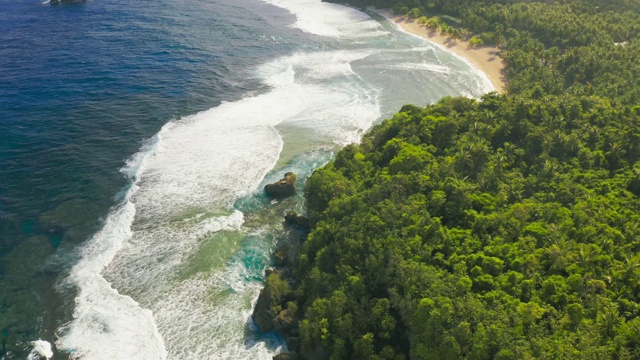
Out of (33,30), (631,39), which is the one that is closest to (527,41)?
(631,39)

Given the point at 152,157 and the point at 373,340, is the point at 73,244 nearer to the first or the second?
the point at 152,157

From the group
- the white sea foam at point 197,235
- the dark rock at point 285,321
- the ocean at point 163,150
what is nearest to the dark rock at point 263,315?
the dark rock at point 285,321

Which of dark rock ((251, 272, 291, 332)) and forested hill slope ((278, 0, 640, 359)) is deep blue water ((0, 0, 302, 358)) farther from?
forested hill slope ((278, 0, 640, 359))

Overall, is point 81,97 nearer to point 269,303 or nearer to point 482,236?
point 269,303

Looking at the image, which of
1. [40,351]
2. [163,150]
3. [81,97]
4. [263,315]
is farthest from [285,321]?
[81,97]

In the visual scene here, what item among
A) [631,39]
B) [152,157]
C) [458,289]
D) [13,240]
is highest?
[631,39]

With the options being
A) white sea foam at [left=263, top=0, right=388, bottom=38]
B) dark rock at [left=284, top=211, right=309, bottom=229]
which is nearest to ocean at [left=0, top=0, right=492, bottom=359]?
white sea foam at [left=263, top=0, right=388, bottom=38]

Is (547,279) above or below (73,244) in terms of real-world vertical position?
above

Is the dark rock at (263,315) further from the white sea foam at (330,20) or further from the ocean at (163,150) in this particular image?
the white sea foam at (330,20)
